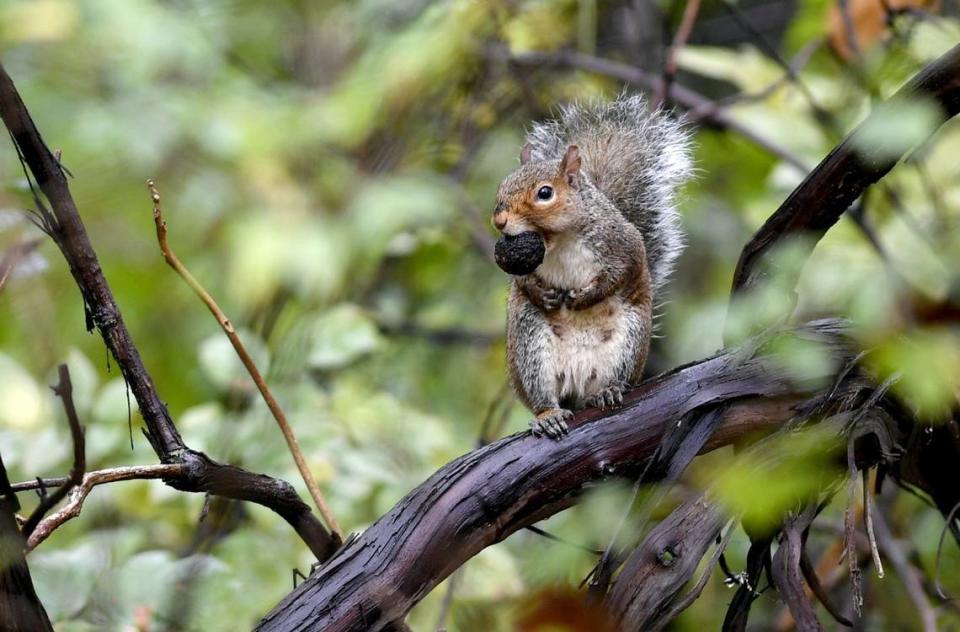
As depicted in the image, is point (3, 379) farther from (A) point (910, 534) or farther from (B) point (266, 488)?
(A) point (910, 534)

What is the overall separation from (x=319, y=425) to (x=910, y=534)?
3.96 ft

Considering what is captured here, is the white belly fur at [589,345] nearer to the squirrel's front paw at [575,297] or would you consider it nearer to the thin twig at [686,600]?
the squirrel's front paw at [575,297]

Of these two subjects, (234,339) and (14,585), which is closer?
(14,585)

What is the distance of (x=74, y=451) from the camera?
673 millimetres

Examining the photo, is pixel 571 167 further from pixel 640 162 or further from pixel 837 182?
pixel 837 182

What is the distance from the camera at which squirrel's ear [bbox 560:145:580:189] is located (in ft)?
5.45

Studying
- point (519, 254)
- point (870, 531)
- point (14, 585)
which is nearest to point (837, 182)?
point (870, 531)

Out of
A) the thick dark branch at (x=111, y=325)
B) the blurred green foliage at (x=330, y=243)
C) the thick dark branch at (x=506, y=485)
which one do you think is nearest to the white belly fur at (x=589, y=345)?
the blurred green foliage at (x=330, y=243)

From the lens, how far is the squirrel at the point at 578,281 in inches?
61.1

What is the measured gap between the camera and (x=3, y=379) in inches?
67.4

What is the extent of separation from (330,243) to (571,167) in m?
0.96

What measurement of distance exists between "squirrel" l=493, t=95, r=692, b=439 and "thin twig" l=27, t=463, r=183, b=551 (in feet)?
A: 2.20

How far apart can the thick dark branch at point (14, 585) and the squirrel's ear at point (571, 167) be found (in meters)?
1.06

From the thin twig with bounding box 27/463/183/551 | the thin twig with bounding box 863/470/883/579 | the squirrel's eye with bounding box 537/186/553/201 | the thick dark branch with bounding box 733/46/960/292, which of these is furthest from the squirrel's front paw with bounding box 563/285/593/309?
the thin twig with bounding box 27/463/183/551
